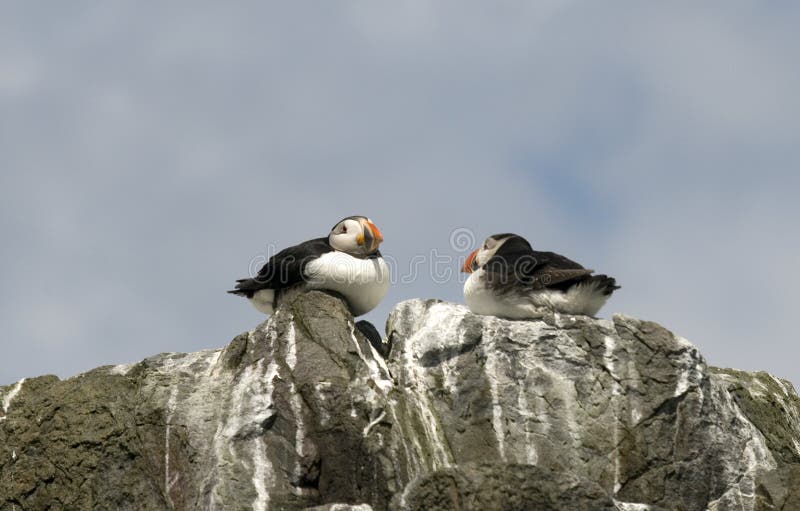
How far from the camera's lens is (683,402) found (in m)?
10.1

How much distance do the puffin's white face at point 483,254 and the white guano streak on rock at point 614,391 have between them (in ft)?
6.15

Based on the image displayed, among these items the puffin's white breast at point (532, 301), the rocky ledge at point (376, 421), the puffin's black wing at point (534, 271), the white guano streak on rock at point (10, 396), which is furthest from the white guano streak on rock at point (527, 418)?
the white guano streak on rock at point (10, 396)

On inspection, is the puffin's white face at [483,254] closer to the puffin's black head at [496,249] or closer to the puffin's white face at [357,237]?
the puffin's black head at [496,249]

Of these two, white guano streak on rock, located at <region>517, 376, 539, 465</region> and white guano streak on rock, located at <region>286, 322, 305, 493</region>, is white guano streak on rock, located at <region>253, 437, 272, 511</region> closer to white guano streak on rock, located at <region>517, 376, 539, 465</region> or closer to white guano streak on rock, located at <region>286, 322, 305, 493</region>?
white guano streak on rock, located at <region>286, 322, 305, 493</region>

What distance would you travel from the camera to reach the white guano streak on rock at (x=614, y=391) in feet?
32.5

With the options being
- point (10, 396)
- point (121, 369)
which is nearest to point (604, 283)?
point (121, 369)

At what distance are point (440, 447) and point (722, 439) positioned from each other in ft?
7.48

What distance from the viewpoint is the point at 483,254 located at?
1228 cm

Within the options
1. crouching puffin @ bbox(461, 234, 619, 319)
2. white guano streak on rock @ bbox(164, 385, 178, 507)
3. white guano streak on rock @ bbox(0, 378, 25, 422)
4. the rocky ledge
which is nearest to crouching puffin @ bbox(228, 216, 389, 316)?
the rocky ledge

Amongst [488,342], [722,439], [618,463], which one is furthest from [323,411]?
[722,439]

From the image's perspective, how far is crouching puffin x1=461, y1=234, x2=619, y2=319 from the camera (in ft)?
36.3

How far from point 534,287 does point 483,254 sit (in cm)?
128

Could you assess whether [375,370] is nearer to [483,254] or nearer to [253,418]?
[253,418]

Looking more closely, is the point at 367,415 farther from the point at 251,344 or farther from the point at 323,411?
the point at 251,344
